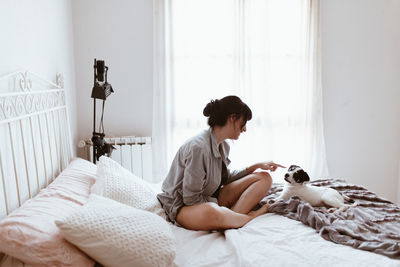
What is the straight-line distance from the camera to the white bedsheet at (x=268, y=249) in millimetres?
1380

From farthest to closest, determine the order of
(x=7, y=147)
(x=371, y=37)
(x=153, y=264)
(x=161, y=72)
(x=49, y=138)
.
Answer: (x=371, y=37)
(x=161, y=72)
(x=49, y=138)
(x=7, y=147)
(x=153, y=264)

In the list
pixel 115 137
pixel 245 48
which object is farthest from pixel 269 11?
pixel 115 137

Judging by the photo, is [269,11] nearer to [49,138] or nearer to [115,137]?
[115,137]

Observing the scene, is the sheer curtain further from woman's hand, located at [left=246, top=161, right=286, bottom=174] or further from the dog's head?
the dog's head

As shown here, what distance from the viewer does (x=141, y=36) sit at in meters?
3.02

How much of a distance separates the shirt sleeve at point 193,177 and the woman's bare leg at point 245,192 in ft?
0.92

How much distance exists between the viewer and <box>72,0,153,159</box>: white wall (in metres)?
2.95

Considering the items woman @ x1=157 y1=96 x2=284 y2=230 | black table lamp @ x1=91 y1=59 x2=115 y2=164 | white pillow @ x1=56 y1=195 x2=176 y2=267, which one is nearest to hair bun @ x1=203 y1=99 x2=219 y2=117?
woman @ x1=157 y1=96 x2=284 y2=230

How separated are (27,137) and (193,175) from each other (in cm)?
85

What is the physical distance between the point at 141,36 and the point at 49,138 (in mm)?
1398

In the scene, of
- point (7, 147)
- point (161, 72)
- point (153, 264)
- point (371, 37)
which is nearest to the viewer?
point (153, 264)

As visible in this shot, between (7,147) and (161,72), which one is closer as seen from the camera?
(7,147)

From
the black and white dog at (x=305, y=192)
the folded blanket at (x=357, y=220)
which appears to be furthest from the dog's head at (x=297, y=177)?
the folded blanket at (x=357, y=220)

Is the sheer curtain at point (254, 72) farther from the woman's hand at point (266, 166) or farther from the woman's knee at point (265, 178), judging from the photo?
the woman's knee at point (265, 178)
